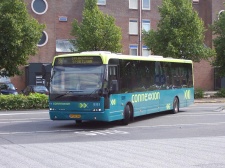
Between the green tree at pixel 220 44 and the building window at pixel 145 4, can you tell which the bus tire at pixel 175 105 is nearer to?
the green tree at pixel 220 44

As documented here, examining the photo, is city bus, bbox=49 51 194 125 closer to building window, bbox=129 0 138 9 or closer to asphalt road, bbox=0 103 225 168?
asphalt road, bbox=0 103 225 168

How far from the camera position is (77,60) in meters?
16.4

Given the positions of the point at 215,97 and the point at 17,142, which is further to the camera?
the point at 215,97

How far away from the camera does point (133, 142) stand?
41.0ft

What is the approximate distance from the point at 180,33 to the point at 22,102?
14.7 m

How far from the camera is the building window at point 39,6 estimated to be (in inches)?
1878

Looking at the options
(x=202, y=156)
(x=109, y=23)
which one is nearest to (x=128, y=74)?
(x=202, y=156)

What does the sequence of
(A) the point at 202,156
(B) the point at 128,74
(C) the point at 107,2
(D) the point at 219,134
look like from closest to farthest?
1. (A) the point at 202,156
2. (D) the point at 219,134
3. (B) the point at 128,74
4. (C) the point at 107,2

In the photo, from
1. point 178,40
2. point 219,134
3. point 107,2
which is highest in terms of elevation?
point 107,2

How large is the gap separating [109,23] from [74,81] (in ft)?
73.3

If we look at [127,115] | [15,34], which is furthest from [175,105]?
[15,34]

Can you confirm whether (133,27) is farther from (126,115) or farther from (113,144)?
(113,144)

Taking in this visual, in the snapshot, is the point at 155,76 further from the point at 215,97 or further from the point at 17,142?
the point at 215,97

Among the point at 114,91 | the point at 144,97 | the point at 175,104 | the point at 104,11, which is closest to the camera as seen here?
the point at 114,91
